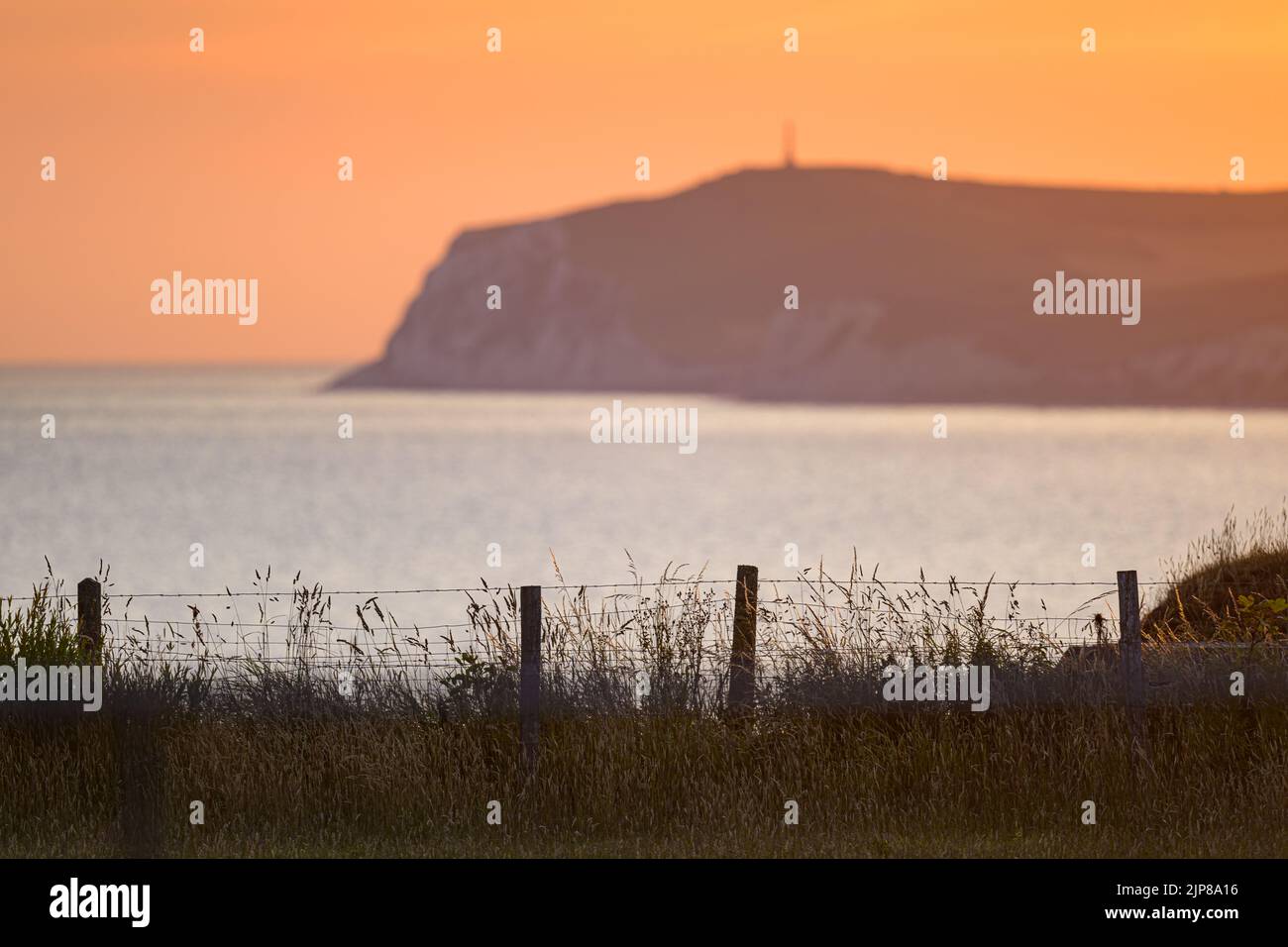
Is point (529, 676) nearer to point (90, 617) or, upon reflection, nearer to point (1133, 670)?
point (90, 617)

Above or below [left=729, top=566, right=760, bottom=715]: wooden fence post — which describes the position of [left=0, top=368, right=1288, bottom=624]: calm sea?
above

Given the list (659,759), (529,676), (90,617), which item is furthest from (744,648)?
(90,617)

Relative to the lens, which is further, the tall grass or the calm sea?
the calm sea

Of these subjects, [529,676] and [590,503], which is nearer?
[529,676]

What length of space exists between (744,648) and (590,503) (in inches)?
3460

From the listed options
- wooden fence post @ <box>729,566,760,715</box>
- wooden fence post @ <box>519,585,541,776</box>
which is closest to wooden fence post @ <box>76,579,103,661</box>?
wooden fence post @ <box>519,585,541,776</box>

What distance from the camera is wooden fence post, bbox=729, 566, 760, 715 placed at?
42.5ft

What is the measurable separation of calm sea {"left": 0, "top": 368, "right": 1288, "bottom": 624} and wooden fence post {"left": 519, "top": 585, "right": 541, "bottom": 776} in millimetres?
26414

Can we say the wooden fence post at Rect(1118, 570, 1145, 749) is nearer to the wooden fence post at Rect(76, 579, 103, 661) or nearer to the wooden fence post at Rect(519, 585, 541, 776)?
the wooden fence post at Rect(519, 585, 541, 776)

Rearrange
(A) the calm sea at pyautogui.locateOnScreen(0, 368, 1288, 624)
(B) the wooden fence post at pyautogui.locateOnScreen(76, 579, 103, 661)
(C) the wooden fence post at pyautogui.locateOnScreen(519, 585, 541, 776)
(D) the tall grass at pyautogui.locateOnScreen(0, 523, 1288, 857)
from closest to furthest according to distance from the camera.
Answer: (D) the tall grass at pyautogui.locateOnScreen(0, 523, 1288, 857) < (C) the wooden fence post at pyautogui.locateOnScreen(519, 585, 541, 776) < (B) the wooden fence post at pyautogui.locateOnScreen(76, 579, 103, 661) < (A) the calm sea at pyautogui.locateOnScreen(0, 368, 1288, 624)

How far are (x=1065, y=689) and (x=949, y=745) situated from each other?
3.49 ft

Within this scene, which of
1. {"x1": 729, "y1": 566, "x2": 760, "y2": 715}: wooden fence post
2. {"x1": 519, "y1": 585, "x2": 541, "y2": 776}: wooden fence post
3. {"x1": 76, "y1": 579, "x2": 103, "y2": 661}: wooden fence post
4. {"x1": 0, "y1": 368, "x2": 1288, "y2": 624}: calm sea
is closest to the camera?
{"x1": 519, "y1": 585, "x2": 541, "y2": 776}: wooden fence post

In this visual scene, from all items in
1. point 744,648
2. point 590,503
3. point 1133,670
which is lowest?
point 1133,670

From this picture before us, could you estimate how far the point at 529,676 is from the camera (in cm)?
A: 1252
